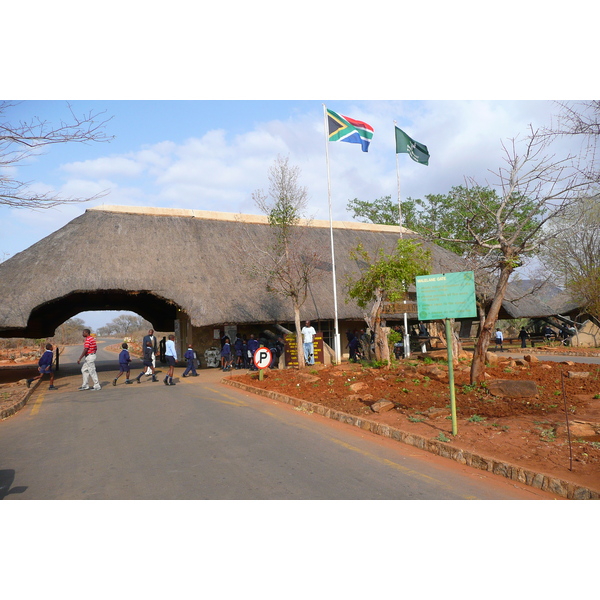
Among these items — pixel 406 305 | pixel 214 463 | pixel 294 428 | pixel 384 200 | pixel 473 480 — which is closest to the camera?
pixel 473 480

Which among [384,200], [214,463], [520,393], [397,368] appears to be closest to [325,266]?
[397,368]

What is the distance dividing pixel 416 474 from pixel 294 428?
3.29m

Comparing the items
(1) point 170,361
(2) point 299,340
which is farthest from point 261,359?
(1) point 170,361

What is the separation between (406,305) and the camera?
18781 mm

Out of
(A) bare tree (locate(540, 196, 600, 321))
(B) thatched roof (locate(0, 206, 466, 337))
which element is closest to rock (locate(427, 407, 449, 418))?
(B) thatched roof (locate(0, 206, 466, 337))

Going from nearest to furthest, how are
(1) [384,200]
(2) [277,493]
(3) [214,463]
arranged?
(2) [277,493] → (3) [214,463] → (1) [384,200]

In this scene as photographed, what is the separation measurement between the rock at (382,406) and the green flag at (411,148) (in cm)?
1480

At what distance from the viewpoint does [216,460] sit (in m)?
6.79

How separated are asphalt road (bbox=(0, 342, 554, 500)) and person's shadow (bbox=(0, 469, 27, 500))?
0.01 meters

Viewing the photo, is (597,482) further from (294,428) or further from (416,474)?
(294,428)

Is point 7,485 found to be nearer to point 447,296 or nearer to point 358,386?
point 447,296

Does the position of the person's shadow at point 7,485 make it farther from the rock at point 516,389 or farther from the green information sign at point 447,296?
the rock at point 516,389

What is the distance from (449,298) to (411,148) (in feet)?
52.4

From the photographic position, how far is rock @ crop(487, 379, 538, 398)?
1002 centimetres
